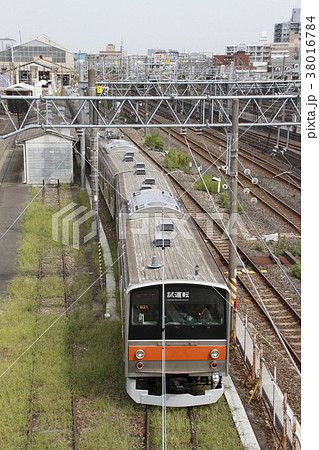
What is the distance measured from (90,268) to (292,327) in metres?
5.42

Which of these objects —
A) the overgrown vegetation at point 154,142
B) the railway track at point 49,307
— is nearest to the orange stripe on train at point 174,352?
the railway track at point 49,307

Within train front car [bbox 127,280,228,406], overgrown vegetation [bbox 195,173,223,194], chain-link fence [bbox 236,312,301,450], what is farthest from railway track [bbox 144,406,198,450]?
overgrown vegetation [bbox 195,173,223,194]

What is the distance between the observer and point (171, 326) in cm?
739

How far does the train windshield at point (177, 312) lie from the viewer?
24.1 feet

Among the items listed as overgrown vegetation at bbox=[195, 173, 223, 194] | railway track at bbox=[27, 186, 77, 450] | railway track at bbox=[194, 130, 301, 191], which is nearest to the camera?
railway track at bbox=[27, 186, 77, 450]

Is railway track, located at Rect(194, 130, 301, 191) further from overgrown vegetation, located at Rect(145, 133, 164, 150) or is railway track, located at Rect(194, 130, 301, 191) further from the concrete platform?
the concrete platform

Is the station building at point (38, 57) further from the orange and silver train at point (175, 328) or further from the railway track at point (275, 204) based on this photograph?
the orange and silver train at point (175, 328)

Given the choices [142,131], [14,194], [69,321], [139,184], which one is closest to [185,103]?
[142,131]

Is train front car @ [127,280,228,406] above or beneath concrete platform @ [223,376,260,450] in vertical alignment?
above

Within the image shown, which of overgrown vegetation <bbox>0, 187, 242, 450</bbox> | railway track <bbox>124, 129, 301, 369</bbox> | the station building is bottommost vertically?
overgrown vegetation <bbox>0, 187, 242, 450</bbox>

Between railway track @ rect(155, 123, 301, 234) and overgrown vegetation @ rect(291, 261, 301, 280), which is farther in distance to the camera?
railway track @ rect(155, 123, 301, 234)

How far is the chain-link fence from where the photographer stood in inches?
261

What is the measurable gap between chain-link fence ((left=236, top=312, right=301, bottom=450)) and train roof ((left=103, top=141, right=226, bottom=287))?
5.42ft

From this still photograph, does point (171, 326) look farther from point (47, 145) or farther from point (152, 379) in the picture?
point (47, 145)
